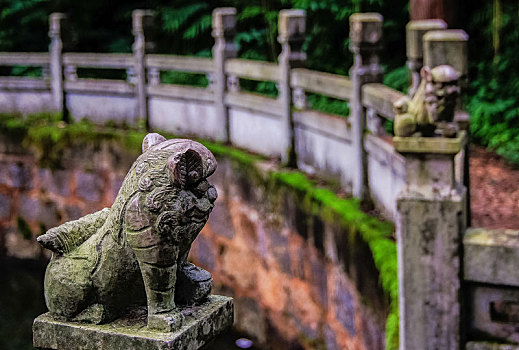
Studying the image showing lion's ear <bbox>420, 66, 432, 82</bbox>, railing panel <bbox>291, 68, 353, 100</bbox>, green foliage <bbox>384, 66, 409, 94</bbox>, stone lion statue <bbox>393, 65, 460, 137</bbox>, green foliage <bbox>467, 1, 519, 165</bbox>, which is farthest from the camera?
green foliage <bbox>384, 66, 409, 94</bbox>

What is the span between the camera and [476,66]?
1126 cm

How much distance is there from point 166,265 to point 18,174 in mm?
9695

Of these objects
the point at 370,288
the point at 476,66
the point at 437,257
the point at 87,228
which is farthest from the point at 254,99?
the point at 87,228

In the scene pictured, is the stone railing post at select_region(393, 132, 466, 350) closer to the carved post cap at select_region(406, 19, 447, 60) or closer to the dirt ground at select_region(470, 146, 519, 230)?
the carved post cap at select_region(406, 19, 447, 60)

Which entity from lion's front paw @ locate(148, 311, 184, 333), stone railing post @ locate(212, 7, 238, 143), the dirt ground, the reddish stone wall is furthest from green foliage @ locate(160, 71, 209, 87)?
lion's front paw @ locate(148, 311, 184, 333)

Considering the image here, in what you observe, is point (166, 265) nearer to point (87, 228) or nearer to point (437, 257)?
point (87, 228)

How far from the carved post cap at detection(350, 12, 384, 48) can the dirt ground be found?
1.50 metres

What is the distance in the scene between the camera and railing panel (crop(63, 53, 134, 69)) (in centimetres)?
1251

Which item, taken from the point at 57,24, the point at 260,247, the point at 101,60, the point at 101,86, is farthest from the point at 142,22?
the point at 260,247

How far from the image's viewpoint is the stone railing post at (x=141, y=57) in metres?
12.3

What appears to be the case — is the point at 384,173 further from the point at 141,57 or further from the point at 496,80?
the point at 141,57

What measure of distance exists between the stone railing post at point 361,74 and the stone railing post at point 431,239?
2.30m

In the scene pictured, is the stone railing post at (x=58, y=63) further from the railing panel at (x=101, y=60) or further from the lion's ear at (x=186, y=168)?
the lion's ear at (x=186, y=168)

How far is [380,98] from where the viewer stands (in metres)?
7.16
